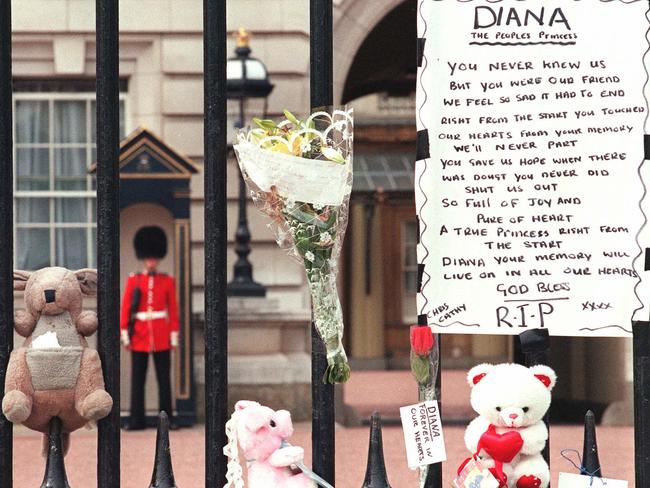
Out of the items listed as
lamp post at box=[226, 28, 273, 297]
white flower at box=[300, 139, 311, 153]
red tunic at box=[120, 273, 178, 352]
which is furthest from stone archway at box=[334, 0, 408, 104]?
white flower at box=[300, 139, 311, 153]

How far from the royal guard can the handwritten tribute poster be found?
7485 millimetres

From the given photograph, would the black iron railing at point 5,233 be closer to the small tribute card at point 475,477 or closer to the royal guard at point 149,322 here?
the small tribute card at point 475,477

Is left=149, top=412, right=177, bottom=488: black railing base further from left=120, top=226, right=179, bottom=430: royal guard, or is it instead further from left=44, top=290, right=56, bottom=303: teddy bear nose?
left=120, top=226, right=179, bottom=430: royal guard

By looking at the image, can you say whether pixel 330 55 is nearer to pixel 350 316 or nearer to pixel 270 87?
pixel 270 87

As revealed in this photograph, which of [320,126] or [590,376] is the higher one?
[320,126]

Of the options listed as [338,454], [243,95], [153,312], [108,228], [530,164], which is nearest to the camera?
[108,228]

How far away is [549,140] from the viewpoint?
3398mm

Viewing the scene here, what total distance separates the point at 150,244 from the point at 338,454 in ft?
8.75

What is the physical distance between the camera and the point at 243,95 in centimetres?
1144

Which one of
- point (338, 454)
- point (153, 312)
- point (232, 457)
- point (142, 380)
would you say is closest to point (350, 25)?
point (153, 312)

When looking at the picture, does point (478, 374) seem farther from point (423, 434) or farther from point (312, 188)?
point (312, 188)

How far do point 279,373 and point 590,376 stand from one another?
305 cm

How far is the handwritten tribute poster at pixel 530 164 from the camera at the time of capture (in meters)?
3.37

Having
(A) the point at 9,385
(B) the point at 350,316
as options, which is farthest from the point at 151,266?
(B) the point at 350,316
